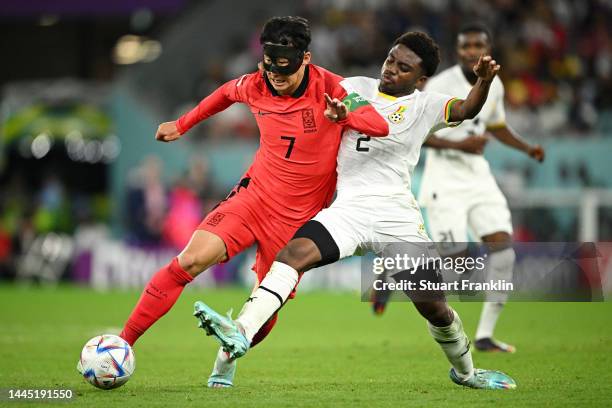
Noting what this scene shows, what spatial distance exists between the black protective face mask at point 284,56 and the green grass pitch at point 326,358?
6.73 feet

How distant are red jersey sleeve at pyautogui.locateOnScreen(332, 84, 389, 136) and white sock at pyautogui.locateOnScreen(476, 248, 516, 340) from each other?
106 inches

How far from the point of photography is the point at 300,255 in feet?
21.0

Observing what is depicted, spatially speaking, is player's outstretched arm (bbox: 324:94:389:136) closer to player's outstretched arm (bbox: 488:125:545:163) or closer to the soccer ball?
the soccer ball

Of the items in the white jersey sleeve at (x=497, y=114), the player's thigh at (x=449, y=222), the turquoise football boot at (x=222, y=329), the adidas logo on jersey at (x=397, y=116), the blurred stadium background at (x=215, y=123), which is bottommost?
the turquoise football boot at (x=222, y=329)

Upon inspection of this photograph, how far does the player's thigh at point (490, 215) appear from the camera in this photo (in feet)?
31.9

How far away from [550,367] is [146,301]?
328 cm

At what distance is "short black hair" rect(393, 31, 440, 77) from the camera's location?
6996 millimetres

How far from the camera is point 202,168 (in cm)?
2020

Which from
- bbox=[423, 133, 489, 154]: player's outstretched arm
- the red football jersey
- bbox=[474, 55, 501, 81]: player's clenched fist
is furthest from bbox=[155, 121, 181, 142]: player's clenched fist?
bbox=[423, 133, 489, 154]: player's outstretched arm

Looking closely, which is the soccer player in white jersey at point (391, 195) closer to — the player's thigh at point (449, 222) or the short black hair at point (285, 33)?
the short black hair at point (285, 33)

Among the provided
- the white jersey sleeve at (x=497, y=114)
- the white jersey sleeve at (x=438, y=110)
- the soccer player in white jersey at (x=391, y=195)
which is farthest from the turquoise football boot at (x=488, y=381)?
the white jersey sleeve at (x=497, y=114)

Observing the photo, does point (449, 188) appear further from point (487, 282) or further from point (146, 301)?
point (146, 301)

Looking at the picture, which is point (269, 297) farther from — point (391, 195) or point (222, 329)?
point (391, 195)

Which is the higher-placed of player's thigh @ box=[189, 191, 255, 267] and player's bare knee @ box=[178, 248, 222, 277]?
player's thigh @ box=[189, 191, 255, 267]
